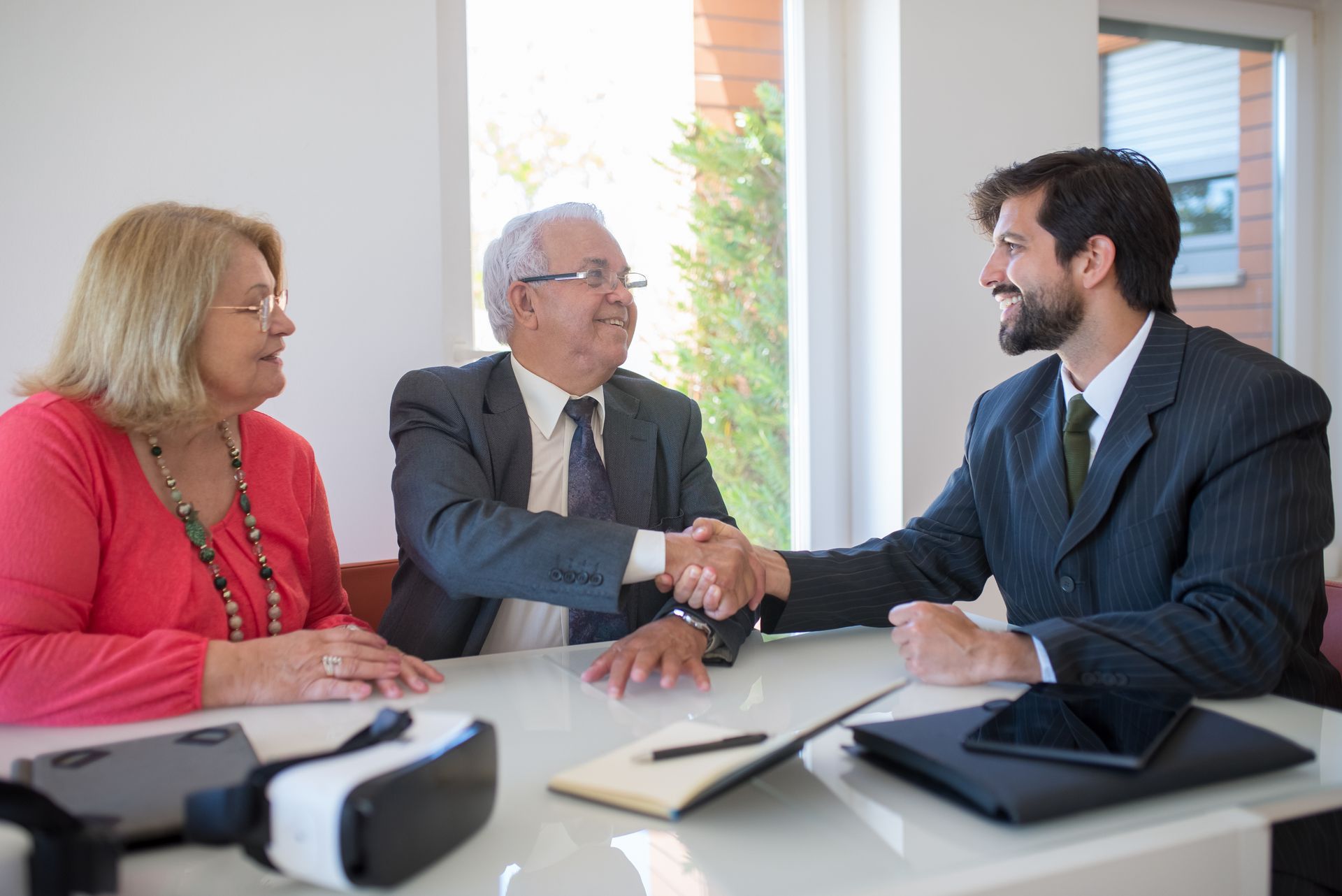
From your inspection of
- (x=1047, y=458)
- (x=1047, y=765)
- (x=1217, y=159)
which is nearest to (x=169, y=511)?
(x=1047, y=765)

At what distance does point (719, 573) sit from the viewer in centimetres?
171

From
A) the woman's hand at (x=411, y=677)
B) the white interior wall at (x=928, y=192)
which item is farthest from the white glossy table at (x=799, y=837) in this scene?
the white interior wall at (x=928, y=192)

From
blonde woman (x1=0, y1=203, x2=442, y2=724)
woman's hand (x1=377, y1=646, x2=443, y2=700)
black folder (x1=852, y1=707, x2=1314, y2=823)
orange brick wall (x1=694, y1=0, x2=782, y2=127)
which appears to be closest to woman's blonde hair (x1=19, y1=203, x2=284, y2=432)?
blonde woman (x1=0, y1=203, x2=442, y2=724)

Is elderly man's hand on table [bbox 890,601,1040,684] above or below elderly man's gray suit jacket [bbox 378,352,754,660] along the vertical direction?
below

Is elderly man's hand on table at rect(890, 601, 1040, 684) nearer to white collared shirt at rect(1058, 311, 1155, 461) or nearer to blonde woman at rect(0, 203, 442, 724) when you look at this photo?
white collared shirt at rect(1058, 311, 1155, 461)

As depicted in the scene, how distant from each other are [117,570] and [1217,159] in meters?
4.01

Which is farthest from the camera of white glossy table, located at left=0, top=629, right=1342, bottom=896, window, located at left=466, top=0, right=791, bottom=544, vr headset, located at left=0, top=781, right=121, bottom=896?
window, located at left=466, top=0, right=791, bottom=544

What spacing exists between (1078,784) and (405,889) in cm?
59

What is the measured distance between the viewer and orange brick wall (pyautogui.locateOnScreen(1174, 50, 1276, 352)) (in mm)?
4008

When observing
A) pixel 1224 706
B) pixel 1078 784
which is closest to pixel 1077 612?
pixel 1224 706

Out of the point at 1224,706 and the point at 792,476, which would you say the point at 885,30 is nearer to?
the point at 792,476

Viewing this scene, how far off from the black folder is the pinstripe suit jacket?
266mm

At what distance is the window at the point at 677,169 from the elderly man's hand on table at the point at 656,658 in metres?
1.45

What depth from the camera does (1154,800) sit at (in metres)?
0.99
